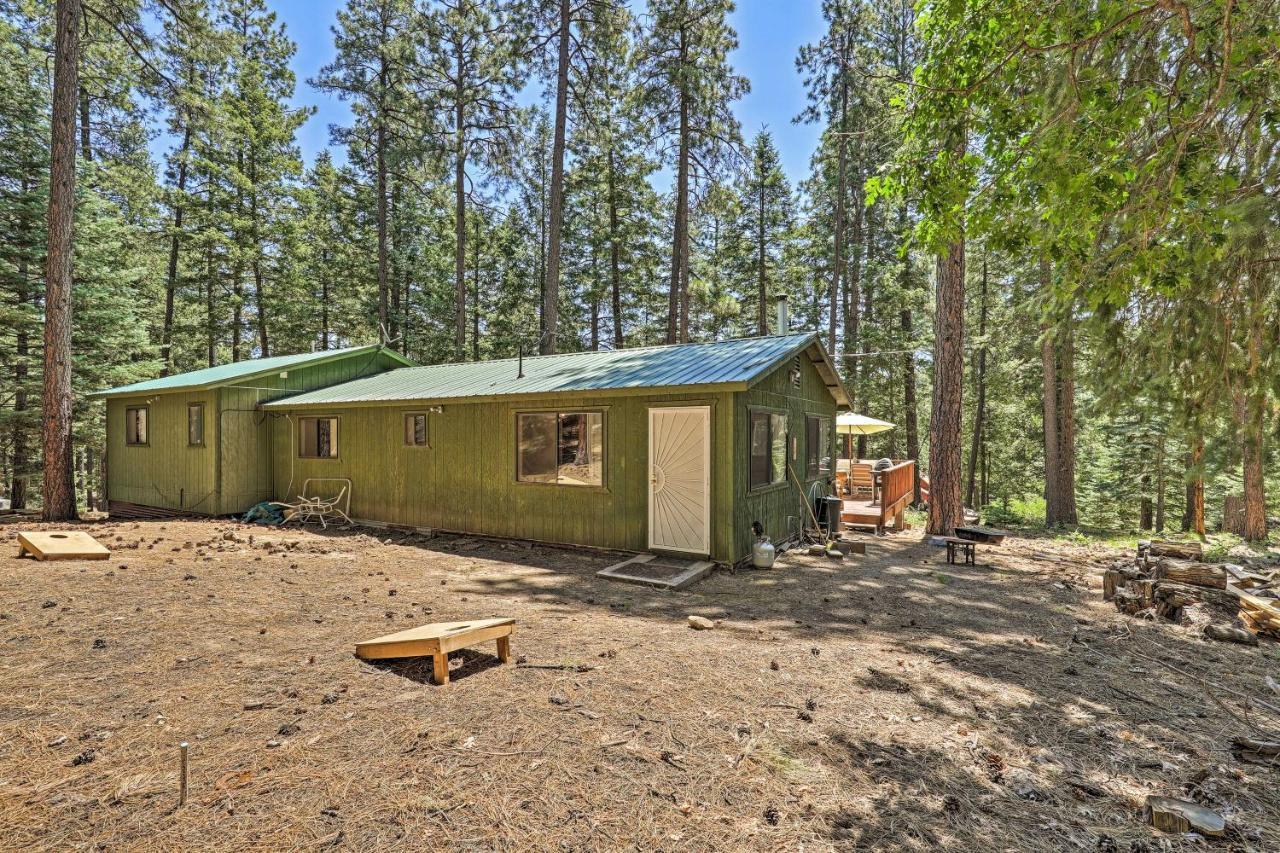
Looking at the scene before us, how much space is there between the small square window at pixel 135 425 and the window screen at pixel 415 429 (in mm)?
6995

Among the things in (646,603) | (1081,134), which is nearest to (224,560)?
(646,603)

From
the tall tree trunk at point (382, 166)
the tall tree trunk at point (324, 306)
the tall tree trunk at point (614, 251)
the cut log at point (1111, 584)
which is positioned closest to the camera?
the cut log at point (1111, 584)

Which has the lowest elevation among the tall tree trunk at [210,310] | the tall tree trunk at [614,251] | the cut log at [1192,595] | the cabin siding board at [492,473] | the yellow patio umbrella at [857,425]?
the cut log at [1192,595]

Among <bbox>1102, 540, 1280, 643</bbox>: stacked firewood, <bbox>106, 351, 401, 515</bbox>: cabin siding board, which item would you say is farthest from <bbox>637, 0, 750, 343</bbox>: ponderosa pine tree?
<bbox>1102, 540, 1280, 643</bbox>: stacked firewood

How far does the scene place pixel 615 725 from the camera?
3.13 metres

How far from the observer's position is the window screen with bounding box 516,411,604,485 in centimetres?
822

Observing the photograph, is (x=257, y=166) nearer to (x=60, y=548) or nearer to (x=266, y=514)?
(x=266, y=514)

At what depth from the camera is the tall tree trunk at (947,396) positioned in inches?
387

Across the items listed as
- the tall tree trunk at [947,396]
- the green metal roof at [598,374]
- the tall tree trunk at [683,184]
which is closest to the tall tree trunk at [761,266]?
the tall tree trunk at [683,184]

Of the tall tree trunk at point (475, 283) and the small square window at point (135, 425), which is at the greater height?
the tall tree trunk at point (475, 283)

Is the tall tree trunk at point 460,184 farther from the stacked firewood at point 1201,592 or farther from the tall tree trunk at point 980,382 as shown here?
the tall tree trunk at point 980,382

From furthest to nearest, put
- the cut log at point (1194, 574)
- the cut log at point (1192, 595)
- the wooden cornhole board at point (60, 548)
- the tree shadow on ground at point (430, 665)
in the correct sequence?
the wooden cornhole board at point (60, 548), the cut log at point (1194, 574), the cut log at point (1192, 595), the tree shadow on ground at point (430, 665)

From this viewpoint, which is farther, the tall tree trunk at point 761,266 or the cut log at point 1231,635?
the tall tree trunk at point 761,266

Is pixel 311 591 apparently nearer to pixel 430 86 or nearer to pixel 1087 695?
pixel 1087 695
